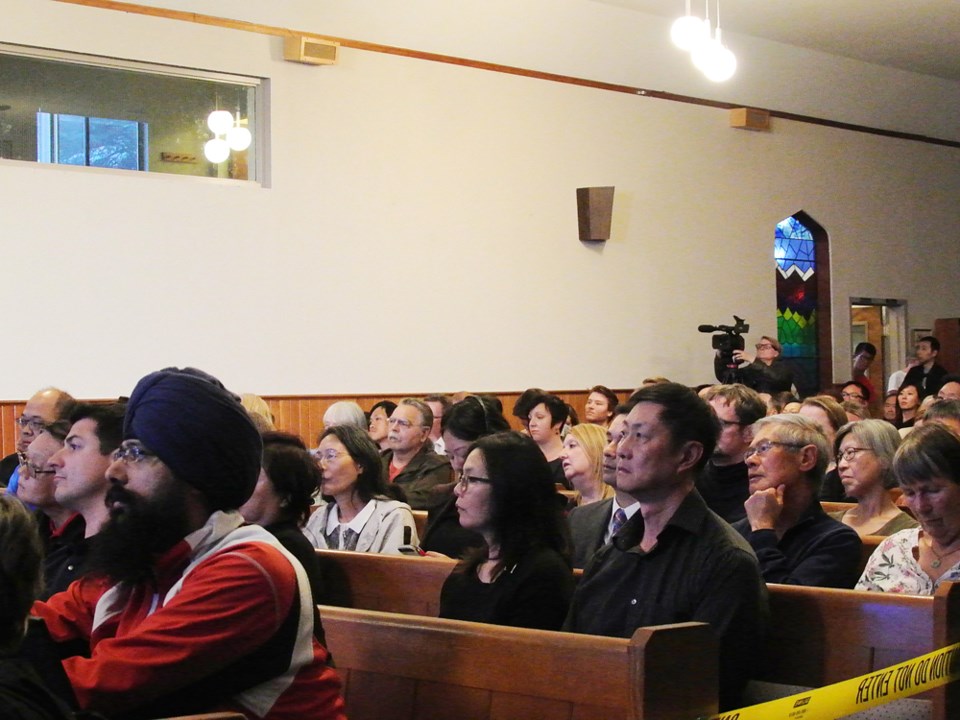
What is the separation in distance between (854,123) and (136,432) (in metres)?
14.0

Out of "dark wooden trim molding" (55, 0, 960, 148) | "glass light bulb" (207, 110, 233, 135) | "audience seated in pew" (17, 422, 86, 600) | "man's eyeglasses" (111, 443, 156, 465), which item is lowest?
"audience seated in pew" (17, 422, 86, 600)

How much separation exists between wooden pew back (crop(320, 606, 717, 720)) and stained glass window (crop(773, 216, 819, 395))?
12.1m

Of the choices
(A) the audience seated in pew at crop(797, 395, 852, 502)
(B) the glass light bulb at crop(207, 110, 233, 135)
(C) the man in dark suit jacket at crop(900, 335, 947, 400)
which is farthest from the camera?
(C) the man in dark suit jacket at crop(900, 335, 947, 400)

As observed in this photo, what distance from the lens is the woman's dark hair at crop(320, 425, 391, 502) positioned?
487 cm

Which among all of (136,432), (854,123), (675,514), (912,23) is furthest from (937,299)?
(136,432)

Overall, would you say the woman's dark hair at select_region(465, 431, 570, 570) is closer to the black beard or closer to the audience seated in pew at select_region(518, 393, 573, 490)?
the black beard

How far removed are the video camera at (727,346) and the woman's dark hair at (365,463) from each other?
772 cm

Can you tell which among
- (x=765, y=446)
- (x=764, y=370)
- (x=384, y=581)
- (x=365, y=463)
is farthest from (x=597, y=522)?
(x=764, y=370)

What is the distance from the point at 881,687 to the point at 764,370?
9.18m

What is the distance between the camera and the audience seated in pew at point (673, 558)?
2.70 meters

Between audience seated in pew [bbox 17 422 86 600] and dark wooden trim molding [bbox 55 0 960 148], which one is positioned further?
dark wooden trim molding [bbox 55 0 960 148]

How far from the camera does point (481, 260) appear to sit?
460 inches

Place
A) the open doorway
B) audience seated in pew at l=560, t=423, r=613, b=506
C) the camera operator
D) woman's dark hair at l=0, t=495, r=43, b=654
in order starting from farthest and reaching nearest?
the open doorway → the camera operator → audience seated in pew at l=560, t=423, r=613, b=506 → woman's dark hair at l=0, t=495, r=43, b=654

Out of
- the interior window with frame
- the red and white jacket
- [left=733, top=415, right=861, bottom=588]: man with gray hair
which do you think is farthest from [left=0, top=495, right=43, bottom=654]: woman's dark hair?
the interior window with frame
